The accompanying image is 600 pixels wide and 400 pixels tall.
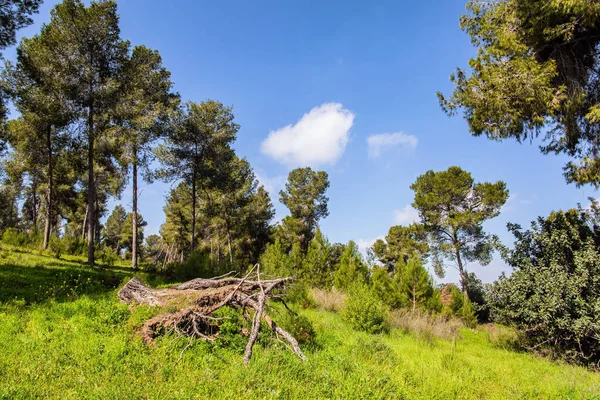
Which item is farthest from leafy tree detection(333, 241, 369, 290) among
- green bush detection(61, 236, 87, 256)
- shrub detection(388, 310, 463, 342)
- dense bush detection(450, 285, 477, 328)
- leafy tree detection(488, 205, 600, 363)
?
green bush detection(61, 236, 87, 256)

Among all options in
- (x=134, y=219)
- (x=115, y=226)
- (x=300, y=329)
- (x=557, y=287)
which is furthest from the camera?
(x=115, y=226)

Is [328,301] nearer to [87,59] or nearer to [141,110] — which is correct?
[141,110]

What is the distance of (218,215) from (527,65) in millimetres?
27294

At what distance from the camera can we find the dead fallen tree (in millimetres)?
5348

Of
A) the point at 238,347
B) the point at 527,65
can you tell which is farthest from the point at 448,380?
the point at 527,65

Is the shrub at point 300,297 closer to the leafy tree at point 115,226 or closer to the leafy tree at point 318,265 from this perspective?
the leafy tree at point 318,265

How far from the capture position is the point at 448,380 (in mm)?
5582

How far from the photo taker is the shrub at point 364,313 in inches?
398

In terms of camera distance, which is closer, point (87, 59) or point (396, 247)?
point (87, 59)

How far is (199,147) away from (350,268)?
12582mm

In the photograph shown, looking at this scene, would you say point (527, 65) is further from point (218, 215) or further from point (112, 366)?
point (218, 215)

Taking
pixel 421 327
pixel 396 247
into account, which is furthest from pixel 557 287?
pixel 396 247

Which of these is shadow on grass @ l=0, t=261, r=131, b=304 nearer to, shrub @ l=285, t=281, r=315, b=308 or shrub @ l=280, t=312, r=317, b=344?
shrub @ l=280, t=312, r=317, b=344

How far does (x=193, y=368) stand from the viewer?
4.42 meters
